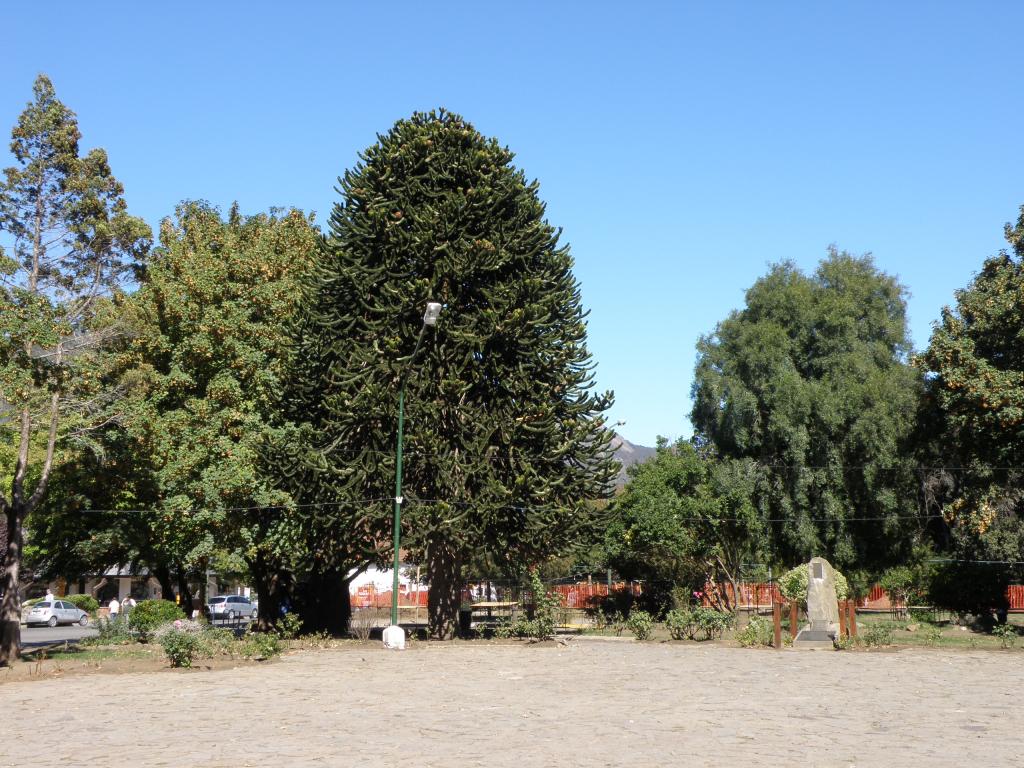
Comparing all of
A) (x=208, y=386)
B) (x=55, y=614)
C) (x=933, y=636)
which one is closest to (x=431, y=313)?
(x=208, y=386)

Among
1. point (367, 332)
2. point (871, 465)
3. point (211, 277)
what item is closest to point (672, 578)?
point (871, 465)

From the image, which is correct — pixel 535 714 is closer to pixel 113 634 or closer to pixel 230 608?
pixel 113 634

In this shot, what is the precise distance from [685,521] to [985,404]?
→ 12.4 meters

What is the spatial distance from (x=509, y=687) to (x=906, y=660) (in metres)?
10.0

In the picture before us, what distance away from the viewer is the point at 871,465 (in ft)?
127

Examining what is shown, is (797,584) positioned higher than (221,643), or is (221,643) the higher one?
(797,584)

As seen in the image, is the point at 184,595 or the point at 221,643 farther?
the point at 184,595

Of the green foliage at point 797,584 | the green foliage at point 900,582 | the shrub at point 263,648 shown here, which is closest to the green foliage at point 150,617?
the shrub at point 263,648

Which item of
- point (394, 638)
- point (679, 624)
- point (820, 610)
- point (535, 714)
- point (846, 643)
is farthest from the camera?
point (679, 624)

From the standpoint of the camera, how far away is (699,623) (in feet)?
92.4

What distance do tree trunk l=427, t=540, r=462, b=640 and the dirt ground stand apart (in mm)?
7411

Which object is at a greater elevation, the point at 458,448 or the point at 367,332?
the point at 367,332

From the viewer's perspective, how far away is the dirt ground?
986 centimetres

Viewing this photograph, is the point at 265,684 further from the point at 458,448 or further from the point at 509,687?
the point at 458,448
